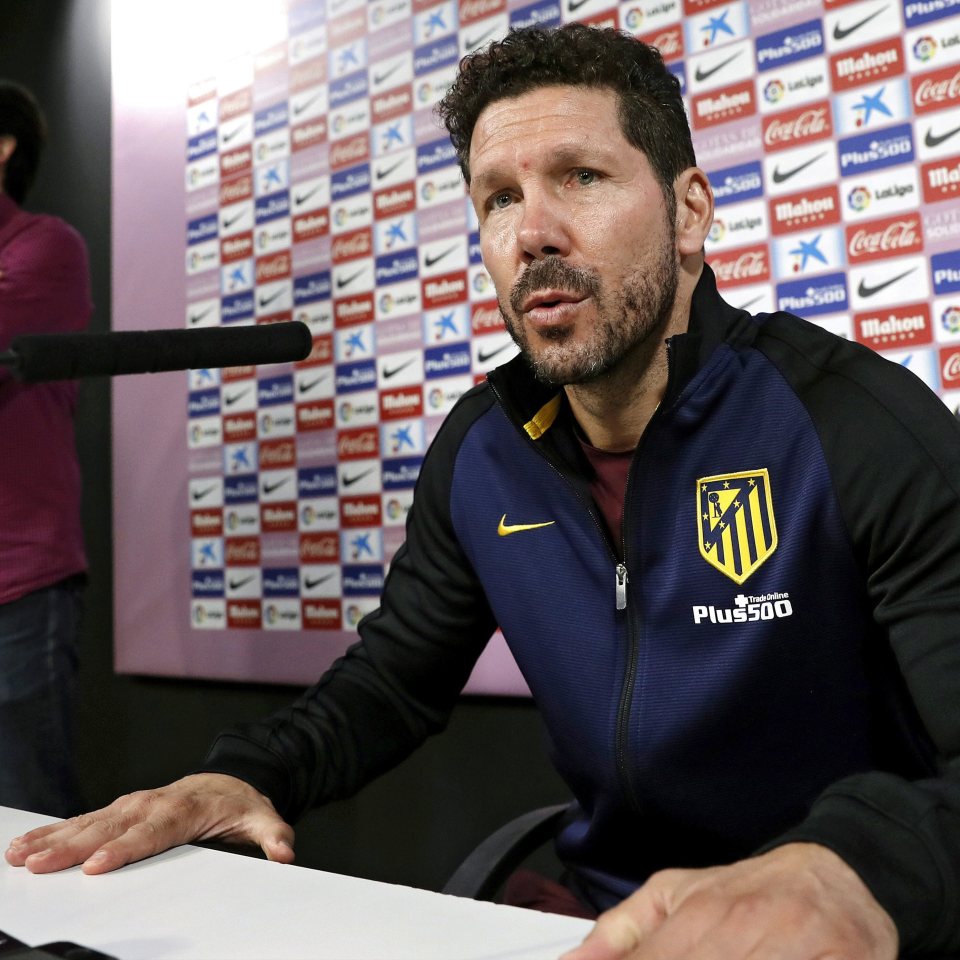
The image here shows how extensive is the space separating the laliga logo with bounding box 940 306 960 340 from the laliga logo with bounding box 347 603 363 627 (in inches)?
46.6

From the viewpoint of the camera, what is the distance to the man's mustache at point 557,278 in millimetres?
1058

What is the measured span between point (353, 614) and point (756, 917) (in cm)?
165

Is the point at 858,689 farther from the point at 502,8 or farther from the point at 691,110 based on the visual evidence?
the point at 502,8

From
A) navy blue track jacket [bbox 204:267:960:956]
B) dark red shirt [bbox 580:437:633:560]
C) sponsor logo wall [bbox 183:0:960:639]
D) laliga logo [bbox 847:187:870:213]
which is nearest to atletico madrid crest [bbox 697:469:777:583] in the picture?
navy blue track jacket [bbox 204:267:960:956]

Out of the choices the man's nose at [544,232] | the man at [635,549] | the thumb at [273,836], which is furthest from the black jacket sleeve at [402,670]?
the man's nose at [544,232]

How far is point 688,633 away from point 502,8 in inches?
56.0

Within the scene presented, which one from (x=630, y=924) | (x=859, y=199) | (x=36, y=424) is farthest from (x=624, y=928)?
(x=36, y=424)

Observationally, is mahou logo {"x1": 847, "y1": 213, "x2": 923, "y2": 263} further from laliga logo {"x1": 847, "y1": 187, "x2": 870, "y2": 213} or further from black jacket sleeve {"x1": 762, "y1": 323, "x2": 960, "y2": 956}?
black jacket sleeve {"x1": 762, "y1": 323, "x2": 960, "y2": 956}

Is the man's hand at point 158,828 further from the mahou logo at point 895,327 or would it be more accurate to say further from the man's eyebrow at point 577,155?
the mahou logo at point 895,327

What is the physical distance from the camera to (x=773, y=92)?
1.62m

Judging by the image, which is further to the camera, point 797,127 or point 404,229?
point 404,229

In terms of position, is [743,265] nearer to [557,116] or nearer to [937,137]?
[937,137]

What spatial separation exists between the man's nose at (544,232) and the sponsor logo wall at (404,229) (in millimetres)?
651

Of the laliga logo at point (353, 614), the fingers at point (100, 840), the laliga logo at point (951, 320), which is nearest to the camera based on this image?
the fingers at point (100, 840)
